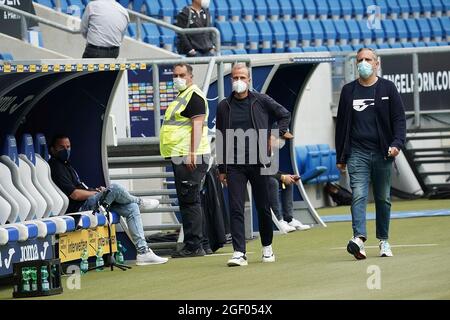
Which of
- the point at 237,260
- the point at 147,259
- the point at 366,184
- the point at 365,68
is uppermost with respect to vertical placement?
the point at 365,68

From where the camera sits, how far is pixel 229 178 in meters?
13.2

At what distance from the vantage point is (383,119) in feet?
42.7

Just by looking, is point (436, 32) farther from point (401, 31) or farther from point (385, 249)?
point (385, 249)

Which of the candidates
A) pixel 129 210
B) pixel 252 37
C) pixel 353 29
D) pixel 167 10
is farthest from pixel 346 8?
pixel 129 210

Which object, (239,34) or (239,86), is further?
(239,34)

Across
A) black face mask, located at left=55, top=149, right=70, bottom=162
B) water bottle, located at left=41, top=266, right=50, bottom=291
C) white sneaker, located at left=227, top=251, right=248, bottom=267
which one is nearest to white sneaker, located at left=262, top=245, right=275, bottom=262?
white sneaker, located at left=227, top=251, right=248, bottom=267

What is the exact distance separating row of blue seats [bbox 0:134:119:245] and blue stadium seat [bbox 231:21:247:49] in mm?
11182

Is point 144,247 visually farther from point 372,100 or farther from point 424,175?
point 424,175

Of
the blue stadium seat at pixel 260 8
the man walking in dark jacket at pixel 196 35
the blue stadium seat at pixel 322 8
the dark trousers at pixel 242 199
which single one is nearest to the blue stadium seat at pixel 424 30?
the blue stadium seat at pixel 322 8

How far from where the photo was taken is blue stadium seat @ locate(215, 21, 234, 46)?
81.9ft

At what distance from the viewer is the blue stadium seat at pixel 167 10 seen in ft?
78.6

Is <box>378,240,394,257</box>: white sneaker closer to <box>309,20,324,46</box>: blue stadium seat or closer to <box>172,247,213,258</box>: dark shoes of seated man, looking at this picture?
<box>172,247,213,258</box>: dark shoes of seated man

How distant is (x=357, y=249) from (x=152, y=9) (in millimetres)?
11731

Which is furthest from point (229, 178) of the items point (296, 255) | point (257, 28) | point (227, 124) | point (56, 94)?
point (257, 28)
